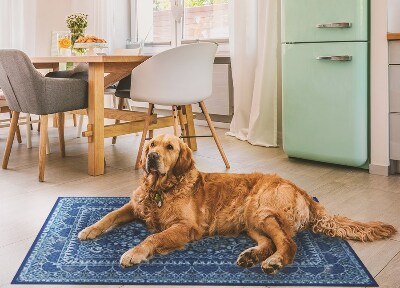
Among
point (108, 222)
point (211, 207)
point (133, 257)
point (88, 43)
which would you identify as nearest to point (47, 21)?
point (88, 43)

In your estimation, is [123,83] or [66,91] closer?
[66,91]

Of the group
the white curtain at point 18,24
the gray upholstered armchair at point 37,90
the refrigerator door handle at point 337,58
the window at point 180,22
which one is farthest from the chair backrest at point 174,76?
the white curtain at point 18,24

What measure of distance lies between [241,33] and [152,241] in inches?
120

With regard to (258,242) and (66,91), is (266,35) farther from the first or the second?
(258,242)

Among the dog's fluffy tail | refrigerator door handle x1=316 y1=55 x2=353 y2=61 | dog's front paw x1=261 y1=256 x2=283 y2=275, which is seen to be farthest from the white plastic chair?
dog's front paw x1=261 y1=256 x2=283 y2=275

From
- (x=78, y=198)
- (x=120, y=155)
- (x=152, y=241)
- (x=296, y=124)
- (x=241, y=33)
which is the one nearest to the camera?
(x=152, y=241)

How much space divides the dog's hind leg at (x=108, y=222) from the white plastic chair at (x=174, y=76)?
49.2 inches

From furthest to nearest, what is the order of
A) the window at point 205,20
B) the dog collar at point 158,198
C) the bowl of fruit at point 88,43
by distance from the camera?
the window at point 205,20, the bowl of fruit at point 88,43, the dog collar at point 158,198

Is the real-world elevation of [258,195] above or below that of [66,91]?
below

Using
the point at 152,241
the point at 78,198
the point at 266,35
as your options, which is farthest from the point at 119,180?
the point at 266,35

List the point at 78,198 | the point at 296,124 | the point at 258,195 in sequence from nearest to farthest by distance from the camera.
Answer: the point at 258,195, the point at 78,198, the point at 296,124

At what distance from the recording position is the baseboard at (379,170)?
3146 millimetres

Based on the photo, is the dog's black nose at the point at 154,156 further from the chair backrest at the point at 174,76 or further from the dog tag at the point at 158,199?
the chair backrest at the point at 174,76

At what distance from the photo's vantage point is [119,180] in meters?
3.07
